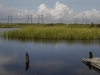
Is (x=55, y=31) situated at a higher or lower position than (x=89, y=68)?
higher

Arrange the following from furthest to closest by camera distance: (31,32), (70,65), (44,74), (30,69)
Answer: (31,32)
(70,65)
(30,69)
(44,74)

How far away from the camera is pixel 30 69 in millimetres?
11586

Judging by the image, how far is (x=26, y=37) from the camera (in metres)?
26.8

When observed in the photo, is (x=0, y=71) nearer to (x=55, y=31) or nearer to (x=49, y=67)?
(x=49, y=67)

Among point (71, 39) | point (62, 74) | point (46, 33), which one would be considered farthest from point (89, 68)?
point (46, 33)

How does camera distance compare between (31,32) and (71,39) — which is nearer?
(71,39)

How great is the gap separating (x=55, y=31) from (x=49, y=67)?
14643 millimetres

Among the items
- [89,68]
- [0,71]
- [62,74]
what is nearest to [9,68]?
[0,71]

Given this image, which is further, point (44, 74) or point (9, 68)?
point (9, 68)

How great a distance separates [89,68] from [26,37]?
16096mm

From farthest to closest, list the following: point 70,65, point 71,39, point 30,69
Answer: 1. point 71,39
2. point 70,65
3. point 30,69

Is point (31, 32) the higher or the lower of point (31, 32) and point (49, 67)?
the higher

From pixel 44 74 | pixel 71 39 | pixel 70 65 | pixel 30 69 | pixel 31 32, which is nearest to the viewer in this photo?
pixel 44 74

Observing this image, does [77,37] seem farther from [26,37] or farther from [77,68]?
[77,68]
